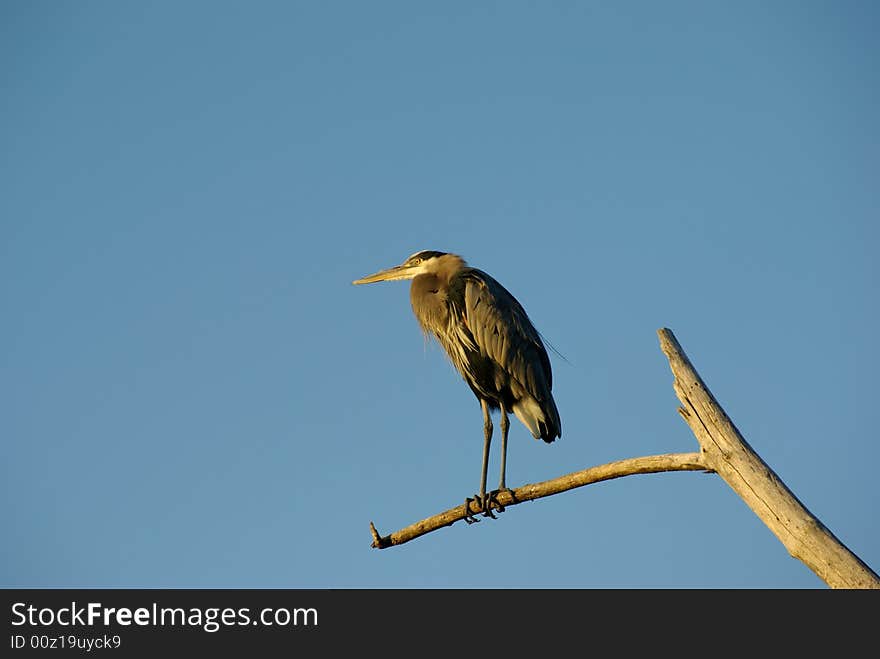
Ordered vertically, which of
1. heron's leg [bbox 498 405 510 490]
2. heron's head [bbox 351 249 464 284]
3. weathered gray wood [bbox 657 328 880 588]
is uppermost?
heron's head [bbox 351 249 464 284]

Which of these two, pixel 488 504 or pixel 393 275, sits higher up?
pixel 393 275

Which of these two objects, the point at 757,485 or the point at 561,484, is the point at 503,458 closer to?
the point at 561,484

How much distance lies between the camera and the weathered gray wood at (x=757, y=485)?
13.4ft

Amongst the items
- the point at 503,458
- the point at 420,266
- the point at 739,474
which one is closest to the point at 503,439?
the point at 503,458

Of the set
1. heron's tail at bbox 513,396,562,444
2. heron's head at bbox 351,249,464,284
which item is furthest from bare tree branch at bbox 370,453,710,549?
heron's head at bbox 351,249,464,284

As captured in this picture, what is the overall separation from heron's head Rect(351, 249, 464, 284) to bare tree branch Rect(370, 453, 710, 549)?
2.69 metres

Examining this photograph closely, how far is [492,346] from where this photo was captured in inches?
323

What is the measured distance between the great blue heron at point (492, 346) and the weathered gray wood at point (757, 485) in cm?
324

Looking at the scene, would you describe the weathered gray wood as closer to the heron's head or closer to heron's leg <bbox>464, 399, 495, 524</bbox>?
heron's leg <bbox>464, 399, 495, 524</bbox>

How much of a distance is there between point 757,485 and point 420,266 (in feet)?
17.4

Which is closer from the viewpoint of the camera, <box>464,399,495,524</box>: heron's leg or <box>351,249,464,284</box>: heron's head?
<box>464,399,495,524</box>: heron's leg

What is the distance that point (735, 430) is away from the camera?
457 cm

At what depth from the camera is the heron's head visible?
8938mm
